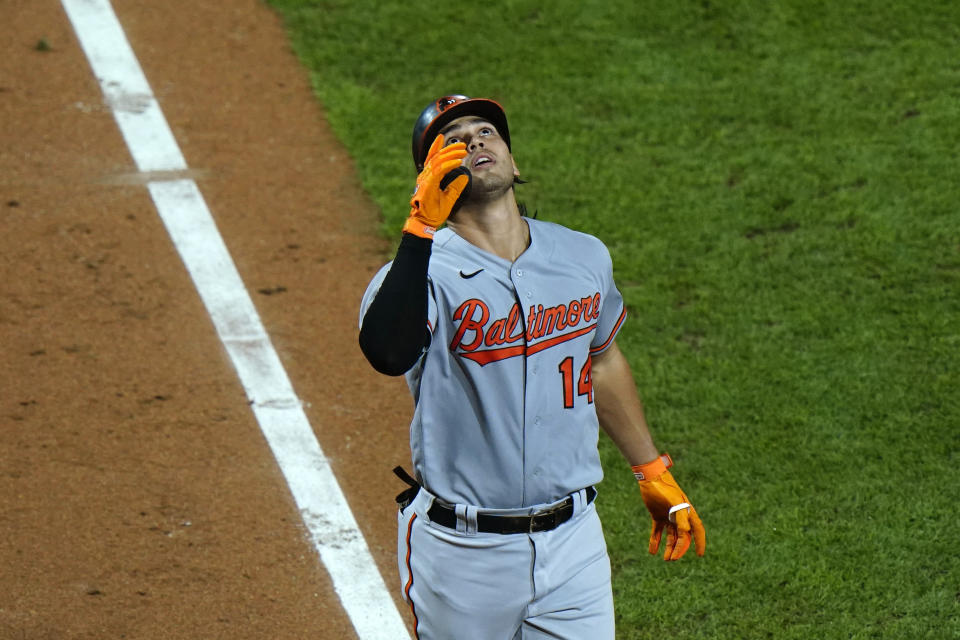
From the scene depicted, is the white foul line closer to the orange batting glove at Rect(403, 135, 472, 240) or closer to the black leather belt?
the black leather belt

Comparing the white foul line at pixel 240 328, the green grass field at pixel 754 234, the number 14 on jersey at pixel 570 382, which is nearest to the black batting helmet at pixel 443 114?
the number 14 on jersey at pixel 570 382

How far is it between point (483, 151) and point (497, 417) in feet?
2.37

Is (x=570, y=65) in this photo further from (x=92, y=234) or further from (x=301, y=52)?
(x=92, y=234)

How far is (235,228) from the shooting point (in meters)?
6.99

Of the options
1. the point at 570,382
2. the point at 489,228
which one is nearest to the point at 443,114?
the point at 489,228

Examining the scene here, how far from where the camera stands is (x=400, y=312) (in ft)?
10.2

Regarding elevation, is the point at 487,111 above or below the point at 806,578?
above

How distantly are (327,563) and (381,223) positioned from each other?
2.63 metres

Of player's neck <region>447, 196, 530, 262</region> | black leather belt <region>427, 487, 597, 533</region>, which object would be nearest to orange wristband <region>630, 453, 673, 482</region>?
black leather belt <region>427, 487, 597, 533</region>

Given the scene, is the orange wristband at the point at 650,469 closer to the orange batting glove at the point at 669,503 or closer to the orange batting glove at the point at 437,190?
the orange batting glove at the point at 669,503

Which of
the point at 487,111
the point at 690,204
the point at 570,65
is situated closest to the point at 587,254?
the point at 487,111

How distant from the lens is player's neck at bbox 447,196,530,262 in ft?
11.5

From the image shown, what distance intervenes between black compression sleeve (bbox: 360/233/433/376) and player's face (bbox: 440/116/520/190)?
1.18 feet

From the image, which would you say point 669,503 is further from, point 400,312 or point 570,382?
point 400,312
